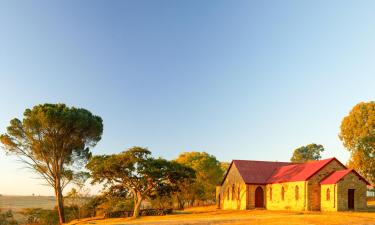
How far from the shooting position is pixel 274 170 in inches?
2232

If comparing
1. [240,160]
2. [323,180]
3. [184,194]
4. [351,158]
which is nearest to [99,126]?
[240,160]

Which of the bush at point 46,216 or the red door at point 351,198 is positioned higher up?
the red door at point 351,198

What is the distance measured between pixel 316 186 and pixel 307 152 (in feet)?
245

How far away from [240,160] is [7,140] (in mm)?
31354

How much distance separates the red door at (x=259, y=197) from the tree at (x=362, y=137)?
61.8 ft

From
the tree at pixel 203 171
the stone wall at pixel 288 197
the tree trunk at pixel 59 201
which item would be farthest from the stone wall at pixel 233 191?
the tree trunk at pixel 59 201

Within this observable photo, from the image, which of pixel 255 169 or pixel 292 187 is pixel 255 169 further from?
pixel 292 187

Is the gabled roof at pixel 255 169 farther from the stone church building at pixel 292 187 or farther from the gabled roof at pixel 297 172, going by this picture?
the gabled roof at pixel 297 172

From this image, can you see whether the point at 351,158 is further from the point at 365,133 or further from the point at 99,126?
the point at 99,126

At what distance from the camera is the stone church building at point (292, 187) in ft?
142

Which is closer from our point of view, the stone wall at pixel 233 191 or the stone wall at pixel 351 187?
the stone wall at pixel 351 187

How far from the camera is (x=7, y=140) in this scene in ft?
168

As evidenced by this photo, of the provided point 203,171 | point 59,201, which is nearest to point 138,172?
point 59,201

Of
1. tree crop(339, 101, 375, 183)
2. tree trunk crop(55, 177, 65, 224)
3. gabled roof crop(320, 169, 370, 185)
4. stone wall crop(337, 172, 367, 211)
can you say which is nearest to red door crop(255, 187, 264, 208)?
gabled roof crop(320, 169, 370, 185)
